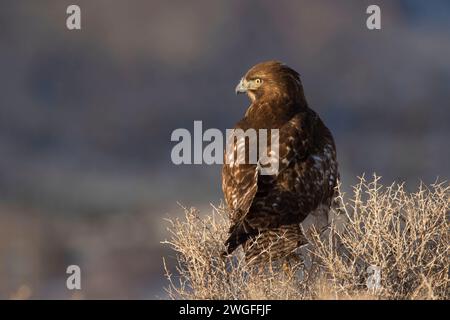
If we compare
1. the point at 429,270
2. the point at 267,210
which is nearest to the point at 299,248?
the point at 267,210

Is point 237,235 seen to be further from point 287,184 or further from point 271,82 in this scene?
point 271,82

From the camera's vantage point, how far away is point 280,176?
977cm

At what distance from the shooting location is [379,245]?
8.62 metres

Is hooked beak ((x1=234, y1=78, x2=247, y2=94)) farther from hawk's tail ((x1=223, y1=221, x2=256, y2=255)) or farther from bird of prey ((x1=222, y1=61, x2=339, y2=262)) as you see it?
hawk's tail ((x1=223, y1=221, x2=256, y2=255))

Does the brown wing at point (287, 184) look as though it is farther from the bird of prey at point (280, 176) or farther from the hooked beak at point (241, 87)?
the hooked beak at point (241, 87)

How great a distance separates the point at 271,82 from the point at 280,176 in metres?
1.59

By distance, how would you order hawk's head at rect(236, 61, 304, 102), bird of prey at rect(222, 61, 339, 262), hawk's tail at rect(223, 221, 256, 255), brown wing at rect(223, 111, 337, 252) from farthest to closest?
hawk's head at rect(236, 61, 304, 102) < brown wing at rect(223, 111, 337, 252) < bird of prey at rect(222, 61, 339, 262) < hawk's tail at rect(223, 221, 256, 255)

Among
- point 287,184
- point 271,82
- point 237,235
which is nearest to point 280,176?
point 287,184

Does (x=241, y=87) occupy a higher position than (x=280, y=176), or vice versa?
(x=241, y=87)

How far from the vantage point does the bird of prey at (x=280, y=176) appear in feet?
30.2

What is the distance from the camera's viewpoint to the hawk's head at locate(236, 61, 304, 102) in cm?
1055

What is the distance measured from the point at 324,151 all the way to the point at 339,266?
2219 millimetres

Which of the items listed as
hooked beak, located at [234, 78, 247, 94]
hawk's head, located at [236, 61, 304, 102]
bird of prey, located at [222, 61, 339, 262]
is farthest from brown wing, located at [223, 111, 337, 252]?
hooked beak, located at [234, 78, 247, 94]
